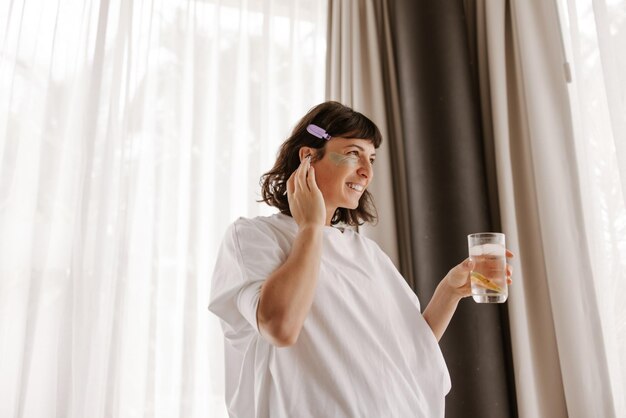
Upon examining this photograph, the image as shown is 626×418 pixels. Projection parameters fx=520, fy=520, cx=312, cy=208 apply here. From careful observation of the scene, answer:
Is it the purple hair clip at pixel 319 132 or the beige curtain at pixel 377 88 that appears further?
the beige curtain at pixel 377 88

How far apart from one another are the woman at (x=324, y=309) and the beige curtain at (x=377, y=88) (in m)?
0.65

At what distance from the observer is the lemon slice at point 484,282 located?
1238 millimetres

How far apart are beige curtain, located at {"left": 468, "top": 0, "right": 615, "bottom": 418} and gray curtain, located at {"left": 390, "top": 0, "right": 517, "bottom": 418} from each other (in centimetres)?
8

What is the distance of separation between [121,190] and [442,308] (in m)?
1.20

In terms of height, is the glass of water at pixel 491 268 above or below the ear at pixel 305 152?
below

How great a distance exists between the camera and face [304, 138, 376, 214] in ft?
4.68

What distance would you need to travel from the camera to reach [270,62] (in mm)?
2252

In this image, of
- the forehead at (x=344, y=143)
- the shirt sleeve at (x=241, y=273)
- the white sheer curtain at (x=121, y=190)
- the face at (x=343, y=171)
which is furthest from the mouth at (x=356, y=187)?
the white sheer curtain at (x=121, y=190)

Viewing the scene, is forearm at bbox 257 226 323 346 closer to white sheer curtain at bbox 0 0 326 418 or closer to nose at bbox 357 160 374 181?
nose at bbox 357 160 374 181

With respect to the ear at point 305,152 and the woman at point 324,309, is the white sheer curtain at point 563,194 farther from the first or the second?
the ear at point 305,152

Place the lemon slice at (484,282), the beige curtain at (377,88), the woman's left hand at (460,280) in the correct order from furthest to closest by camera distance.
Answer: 1. the beige curtain at (377,88)
2. the woman's left hand at (460,280)
3. the lemon slice at (484,282)

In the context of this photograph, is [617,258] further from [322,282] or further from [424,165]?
[322,282]

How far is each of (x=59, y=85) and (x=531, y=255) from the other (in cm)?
186

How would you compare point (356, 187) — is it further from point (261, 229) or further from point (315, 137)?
point (261, 229)
